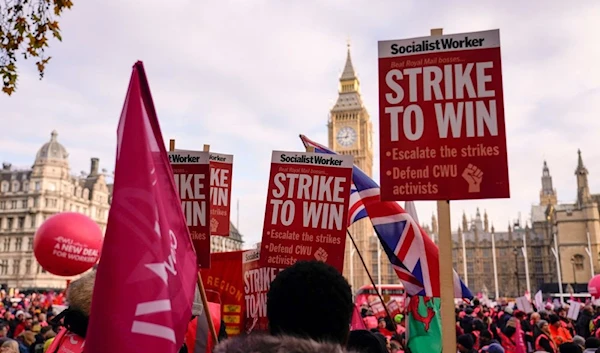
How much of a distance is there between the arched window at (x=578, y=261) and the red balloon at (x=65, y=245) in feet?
195

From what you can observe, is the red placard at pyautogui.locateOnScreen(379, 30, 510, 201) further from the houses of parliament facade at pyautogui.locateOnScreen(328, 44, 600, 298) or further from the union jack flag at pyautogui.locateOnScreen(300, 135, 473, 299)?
the houses of parliament facade at pyautogui.locateOnScreen(328, 44, 600, 298)


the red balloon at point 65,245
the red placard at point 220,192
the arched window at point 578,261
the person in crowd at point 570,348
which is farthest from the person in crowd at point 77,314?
the arched window at point 578,261

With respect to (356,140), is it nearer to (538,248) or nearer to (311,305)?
(538,248)

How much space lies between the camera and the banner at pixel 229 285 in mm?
5230

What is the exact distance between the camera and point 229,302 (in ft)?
17.4

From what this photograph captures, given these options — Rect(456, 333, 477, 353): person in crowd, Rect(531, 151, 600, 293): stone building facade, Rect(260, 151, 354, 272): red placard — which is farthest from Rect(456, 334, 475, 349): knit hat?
Rect(531, 151, 600, 293): stone building facade

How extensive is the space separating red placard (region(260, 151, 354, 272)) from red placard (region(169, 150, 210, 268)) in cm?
79

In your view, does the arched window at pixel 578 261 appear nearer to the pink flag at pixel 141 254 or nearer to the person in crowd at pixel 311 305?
the person in crowd at pixel 311 305

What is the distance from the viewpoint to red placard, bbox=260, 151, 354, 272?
450 centimetres

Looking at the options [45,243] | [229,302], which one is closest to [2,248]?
[45,243]

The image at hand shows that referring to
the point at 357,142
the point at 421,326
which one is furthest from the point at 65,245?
the point at 357,142

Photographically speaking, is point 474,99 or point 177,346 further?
point 474,99

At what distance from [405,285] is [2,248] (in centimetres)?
6718

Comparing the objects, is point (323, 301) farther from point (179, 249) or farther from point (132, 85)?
point (132, 85)
